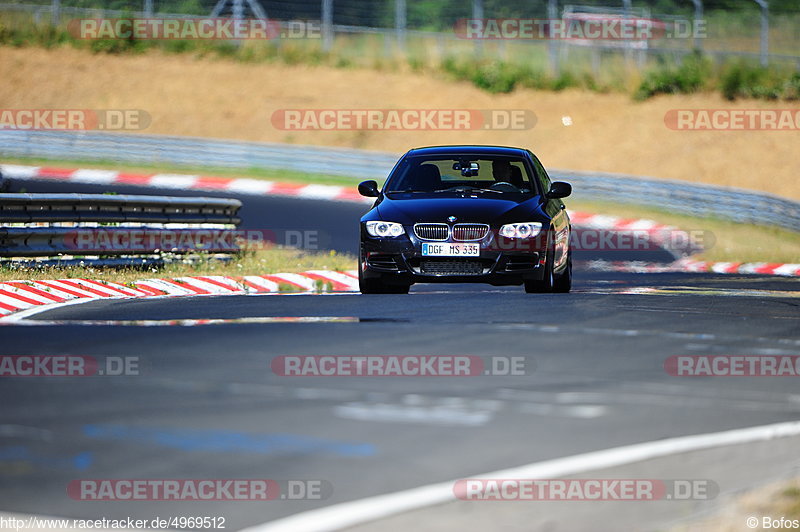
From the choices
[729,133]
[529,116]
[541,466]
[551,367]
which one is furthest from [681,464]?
[529,116]

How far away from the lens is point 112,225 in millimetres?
16547

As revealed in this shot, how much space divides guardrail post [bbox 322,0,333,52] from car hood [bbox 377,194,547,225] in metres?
30.7

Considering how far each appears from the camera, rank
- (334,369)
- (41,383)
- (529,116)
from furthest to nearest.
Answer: (529,116) → (334,369) → (41,383)

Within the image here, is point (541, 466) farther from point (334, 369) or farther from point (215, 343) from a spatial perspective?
point (215, 343)

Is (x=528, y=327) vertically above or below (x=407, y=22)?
below

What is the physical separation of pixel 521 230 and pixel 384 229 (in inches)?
50.8

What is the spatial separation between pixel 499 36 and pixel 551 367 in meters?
38.3

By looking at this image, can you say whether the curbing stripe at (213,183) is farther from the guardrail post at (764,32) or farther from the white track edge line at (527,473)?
the white track edge line at (527,473)

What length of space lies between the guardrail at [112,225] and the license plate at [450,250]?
4606 millimetres

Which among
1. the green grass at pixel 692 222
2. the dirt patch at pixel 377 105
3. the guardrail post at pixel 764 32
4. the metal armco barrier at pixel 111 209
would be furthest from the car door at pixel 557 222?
the guardrail post at pixel 764 32

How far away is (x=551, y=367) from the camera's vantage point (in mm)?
8359

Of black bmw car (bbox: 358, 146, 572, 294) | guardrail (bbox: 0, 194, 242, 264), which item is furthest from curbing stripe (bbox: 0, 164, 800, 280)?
black bmw car (bbox: 358, 146, 572, 294)

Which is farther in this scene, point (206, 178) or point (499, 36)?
point (499, 36)

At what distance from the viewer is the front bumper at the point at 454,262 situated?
1311cm
